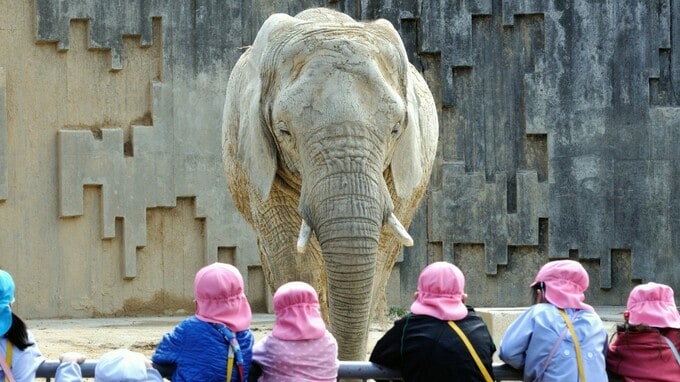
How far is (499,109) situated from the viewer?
14.3 meters

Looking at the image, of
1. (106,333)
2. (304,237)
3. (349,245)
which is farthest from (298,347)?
(106,333)

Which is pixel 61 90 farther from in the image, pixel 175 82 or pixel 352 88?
pixel 352 88

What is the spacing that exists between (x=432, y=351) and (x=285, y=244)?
2673 millimetres

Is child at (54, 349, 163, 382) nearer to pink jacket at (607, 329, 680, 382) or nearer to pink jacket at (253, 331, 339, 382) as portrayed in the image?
pink jacket at (253, 331, 339, 382)

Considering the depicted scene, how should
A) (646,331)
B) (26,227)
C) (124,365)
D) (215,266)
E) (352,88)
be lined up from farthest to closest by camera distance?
(26,227) → (352,88) → (646,331) → (215,266) → (124,365)


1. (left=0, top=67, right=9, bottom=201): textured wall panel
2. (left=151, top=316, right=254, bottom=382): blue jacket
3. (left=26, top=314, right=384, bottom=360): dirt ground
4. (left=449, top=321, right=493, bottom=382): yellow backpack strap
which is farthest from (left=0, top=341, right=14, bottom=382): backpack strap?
(left=0, top=67, right=9, bottom=201): textured wall panel

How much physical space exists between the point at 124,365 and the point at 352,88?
2765 mm

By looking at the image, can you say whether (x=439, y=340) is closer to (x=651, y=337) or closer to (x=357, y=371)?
(x=357, y=371)

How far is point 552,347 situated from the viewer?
5.38m

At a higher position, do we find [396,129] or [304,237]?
[396,129]

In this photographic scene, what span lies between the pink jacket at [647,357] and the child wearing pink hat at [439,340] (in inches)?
21.1

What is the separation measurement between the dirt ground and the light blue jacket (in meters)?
5.17

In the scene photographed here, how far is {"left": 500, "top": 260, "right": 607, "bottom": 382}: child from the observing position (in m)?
5.38

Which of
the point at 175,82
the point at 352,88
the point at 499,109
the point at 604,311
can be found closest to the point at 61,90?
the point at 175,82
